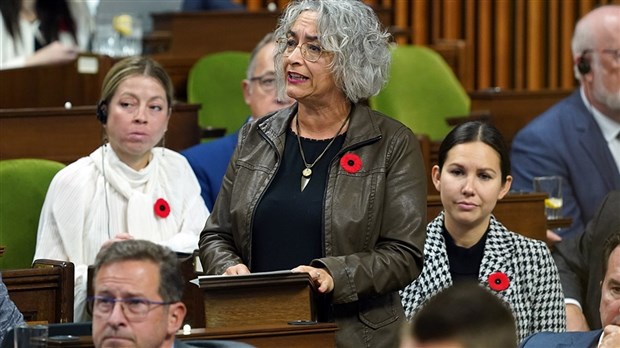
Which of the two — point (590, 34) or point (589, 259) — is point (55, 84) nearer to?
point (590, 34)

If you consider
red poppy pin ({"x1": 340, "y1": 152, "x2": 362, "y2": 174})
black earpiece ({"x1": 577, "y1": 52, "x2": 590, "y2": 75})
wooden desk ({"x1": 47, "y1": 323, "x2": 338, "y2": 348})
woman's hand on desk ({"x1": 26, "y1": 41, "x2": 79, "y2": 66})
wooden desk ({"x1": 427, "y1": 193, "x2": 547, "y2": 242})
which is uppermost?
woman's hand on desk ({"x1": 26, "y1": 41, "x2": 79, "y2": 66})

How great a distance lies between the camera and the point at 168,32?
7.34 metres

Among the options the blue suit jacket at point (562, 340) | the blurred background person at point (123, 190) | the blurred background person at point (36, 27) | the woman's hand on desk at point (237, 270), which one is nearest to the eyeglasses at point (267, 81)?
the blurred background person at point (123, 190)

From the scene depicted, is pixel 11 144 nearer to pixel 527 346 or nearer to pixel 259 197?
pixel 259 197

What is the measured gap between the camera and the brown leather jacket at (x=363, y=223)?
3471 mm

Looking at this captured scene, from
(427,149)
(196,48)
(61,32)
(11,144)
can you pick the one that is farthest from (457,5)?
(11,144)

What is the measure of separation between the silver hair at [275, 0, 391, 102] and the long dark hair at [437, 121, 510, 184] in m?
0.59

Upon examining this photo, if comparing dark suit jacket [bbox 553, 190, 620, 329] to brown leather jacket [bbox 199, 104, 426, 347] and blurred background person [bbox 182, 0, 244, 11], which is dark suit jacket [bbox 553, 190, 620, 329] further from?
blurred background person [bbox 182, 0, 244, 11]

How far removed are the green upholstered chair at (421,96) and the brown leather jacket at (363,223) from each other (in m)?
3.22

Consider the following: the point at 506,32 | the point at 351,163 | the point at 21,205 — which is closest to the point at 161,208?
the point at 21,205

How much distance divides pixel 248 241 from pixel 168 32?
3.92m

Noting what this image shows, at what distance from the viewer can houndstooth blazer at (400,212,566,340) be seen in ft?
13.1

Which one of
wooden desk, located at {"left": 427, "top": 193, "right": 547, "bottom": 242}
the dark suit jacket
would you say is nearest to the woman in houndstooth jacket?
the dark suit jacket

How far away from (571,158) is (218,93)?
173 centimetres
